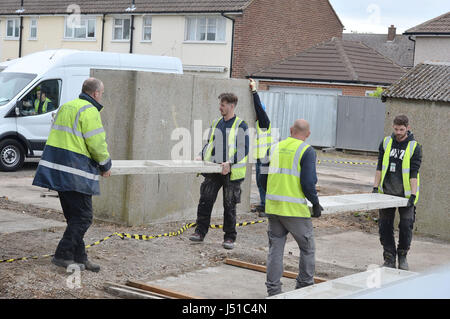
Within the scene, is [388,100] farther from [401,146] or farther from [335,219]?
[401,146]

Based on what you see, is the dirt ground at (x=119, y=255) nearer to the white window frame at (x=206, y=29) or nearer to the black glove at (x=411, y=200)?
the black glove at (x=411, y=200)

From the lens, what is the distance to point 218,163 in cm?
945

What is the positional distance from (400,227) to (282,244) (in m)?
2.64

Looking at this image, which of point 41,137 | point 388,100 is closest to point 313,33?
point 41,137

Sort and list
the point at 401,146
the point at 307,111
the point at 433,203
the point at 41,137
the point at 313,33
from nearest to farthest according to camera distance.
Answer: the point at 401,146 → the point at 433,203 → the point at 41,137 → the point at 307,111 → the point at 313,33

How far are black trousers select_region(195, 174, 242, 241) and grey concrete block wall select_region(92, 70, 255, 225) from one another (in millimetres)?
1246

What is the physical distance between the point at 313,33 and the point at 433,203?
27.2 m

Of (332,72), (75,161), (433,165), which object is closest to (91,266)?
(75,161)

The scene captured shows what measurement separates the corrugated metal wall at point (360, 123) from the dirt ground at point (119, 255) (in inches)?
638

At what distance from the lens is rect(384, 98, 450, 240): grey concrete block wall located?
11312mm

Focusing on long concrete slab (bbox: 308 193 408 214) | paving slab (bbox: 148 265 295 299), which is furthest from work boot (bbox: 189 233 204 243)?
long concrete slab (bbox: 308 193 408 214)

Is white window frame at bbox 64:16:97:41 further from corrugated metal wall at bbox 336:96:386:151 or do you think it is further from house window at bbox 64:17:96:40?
corrugated metal wall at bbox 336:96:386:151
